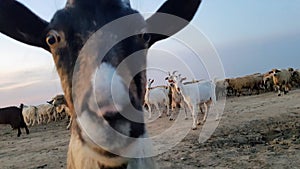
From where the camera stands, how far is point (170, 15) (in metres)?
3.64

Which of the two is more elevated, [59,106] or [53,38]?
[59,106]

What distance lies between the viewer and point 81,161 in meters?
2.76

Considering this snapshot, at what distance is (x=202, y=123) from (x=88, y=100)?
1559 cm

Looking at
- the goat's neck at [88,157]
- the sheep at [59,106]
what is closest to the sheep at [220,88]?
the sheep at [59,106]

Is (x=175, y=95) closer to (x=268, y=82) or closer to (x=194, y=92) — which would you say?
(x=194, y=92)

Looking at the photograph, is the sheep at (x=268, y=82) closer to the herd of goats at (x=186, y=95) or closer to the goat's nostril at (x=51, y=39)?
the herd of goats at (x=186, y=95)

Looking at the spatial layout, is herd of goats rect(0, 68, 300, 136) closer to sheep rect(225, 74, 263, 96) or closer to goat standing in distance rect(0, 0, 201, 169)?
sheep rect(225, 74, 263, 96)

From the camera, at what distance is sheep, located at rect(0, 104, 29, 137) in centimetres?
2548

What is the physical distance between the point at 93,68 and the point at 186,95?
17218 mm

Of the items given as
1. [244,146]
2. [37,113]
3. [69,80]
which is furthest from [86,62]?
[37,113]

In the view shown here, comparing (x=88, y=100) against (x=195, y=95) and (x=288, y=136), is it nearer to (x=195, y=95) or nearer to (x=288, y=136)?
(x=288, y=136)

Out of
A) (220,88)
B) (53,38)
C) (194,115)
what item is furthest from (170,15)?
(220,88)

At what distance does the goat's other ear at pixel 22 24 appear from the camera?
129 inches

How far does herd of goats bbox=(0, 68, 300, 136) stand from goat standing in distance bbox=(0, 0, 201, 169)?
11492 mm
